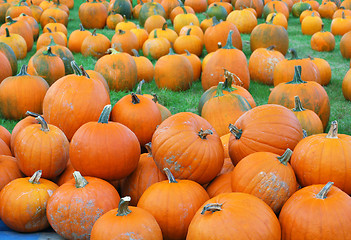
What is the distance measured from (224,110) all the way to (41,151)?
1.85m

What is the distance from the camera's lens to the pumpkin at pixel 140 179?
331 cm

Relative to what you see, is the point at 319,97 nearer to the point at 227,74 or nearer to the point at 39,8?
the point at 227,74

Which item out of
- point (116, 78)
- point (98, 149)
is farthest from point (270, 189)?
point (116, 78)

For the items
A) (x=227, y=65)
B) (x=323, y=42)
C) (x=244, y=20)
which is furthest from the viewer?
(x=244, y=20)

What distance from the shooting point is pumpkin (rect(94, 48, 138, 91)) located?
19.9 ft

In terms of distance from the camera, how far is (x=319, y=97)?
472 centimetres

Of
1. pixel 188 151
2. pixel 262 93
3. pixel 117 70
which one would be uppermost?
pixel 188 151

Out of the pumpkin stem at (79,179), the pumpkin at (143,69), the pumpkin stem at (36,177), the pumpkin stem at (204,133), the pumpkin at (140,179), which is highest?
the pumpkin stem at (204,133)

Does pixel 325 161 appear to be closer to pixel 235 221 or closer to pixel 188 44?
pixel 235 221

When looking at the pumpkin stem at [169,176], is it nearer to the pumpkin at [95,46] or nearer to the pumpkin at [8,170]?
the pumpkin at [8,170]

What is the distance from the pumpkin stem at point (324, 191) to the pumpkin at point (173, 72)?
3.88 metres

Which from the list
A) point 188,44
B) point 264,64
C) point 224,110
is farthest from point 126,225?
point 188,44

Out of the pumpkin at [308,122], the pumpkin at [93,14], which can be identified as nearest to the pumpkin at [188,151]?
the pumpkin at [308,122]

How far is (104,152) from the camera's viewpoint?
319 centimetres
